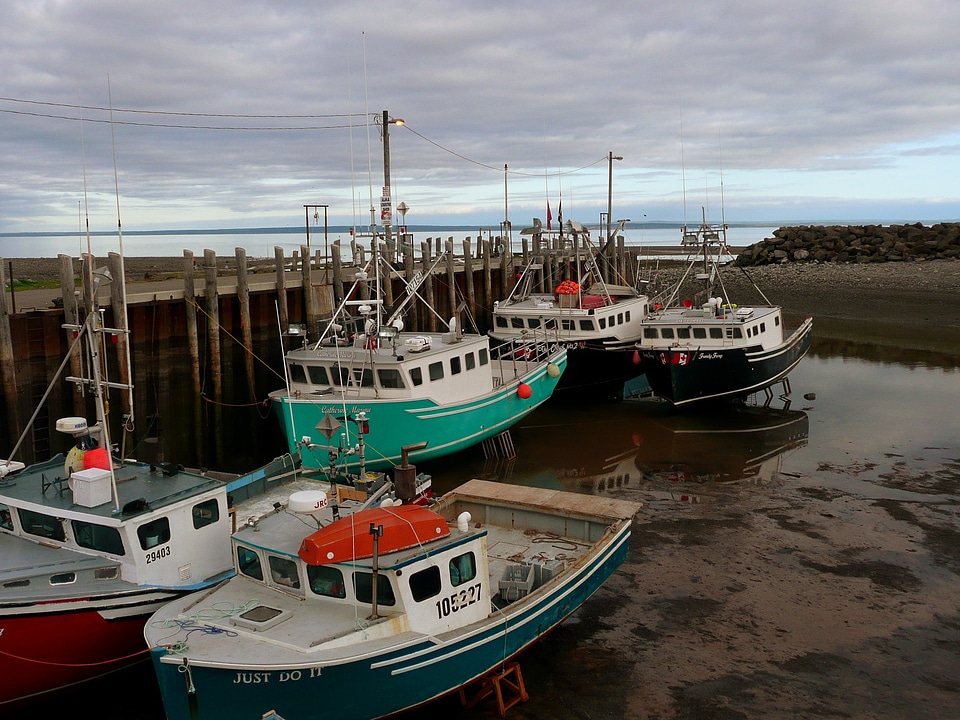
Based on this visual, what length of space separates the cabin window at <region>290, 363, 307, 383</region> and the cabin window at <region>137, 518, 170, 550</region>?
25.2 ft

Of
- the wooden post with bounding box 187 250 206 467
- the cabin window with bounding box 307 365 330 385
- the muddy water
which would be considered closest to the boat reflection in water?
the muddy water

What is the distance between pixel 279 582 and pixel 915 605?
8399mm

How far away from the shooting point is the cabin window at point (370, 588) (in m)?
7.91

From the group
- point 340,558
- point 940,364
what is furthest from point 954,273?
point 340,558

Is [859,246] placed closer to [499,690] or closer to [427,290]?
[427,290]

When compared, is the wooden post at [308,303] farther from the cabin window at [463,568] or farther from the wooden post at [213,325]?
the cabin window at [463,568]

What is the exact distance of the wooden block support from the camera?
8.75 meters

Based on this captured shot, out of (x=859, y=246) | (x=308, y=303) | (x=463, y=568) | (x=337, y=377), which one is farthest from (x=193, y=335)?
(x=859, y=246)

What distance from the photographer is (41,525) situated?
31.0 ft

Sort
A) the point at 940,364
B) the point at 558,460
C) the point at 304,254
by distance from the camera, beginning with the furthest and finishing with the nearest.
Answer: the point at 940,364
the point at 304,254
the point at 558,460

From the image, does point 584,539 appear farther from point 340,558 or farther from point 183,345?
point 183,345

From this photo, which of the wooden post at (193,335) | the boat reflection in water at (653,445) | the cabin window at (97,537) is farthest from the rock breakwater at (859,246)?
the cabin window at (97,537)

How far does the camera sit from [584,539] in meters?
11.2

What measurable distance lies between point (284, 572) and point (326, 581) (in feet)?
1.76
